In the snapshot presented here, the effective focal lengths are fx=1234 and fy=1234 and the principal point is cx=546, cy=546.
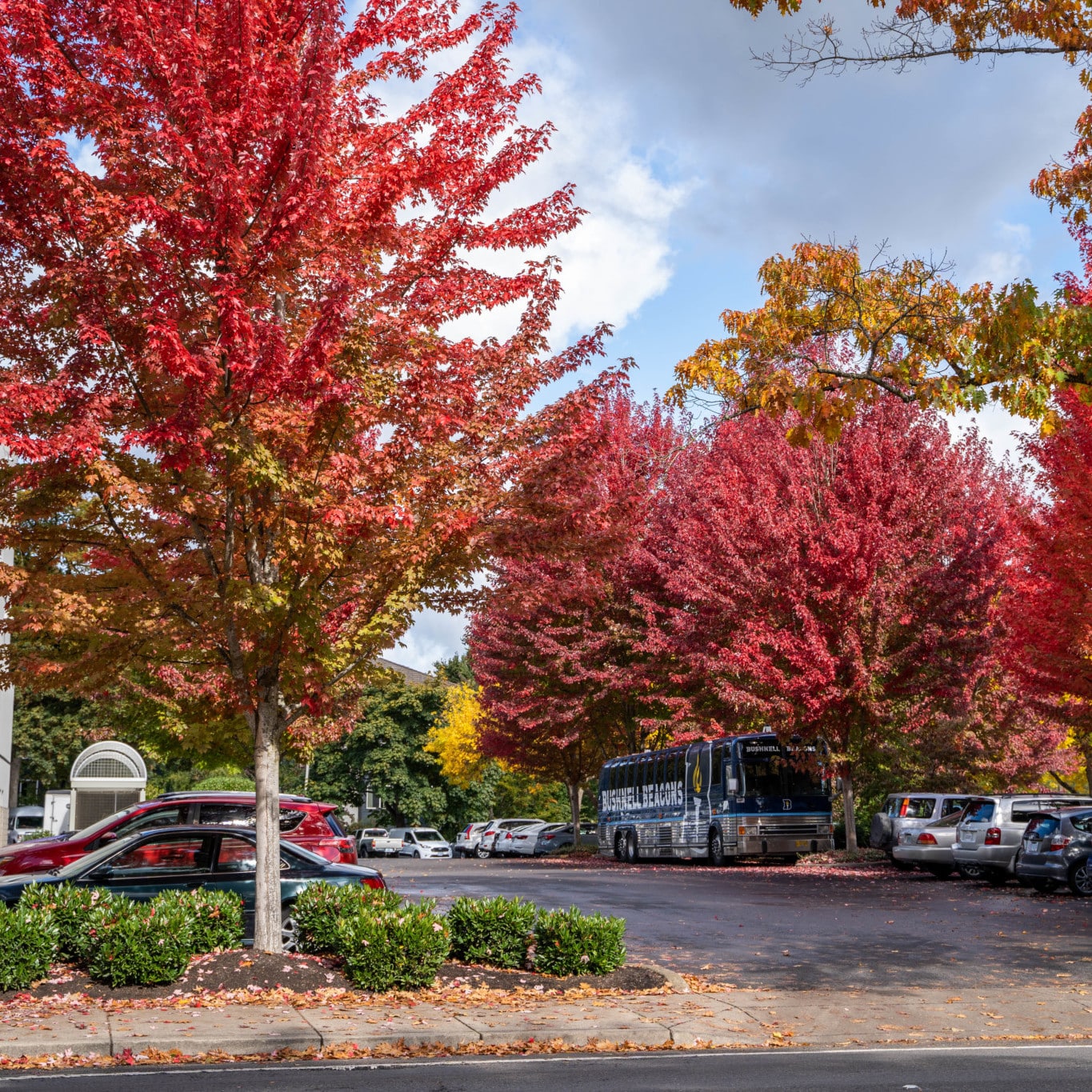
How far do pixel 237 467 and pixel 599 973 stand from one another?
17.5 feet

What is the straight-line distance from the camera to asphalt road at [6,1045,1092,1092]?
7.27m

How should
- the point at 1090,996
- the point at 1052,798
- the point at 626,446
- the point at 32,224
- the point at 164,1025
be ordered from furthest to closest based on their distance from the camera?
the point at 626,446 → the point at 1052,798 → the point at 1090,996 → the point at 32,224 → the point at 164,1025

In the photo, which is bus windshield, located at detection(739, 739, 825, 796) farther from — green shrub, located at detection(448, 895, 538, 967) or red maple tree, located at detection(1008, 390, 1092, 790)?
green shrub, located at detection(448, 895, 538, 967)

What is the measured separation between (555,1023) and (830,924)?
324 inches

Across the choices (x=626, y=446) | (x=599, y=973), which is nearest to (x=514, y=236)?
(x=599, y=973)

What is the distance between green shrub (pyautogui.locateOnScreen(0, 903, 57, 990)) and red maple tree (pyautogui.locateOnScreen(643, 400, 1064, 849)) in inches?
820

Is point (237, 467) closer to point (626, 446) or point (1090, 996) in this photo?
point (1090, 996)

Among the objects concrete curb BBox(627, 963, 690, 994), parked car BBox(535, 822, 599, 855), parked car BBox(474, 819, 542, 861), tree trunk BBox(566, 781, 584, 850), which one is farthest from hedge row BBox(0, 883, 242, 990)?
parked car BBox(474, 819, 542, 861)

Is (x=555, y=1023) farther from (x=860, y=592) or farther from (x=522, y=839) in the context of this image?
(x=522, y=839)

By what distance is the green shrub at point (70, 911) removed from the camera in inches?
398

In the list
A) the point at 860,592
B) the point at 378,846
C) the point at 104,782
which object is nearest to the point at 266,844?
the point at 860,592

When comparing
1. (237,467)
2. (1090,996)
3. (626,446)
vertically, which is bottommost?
(1090,996)

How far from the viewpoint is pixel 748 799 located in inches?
1252

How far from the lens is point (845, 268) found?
472 inches
